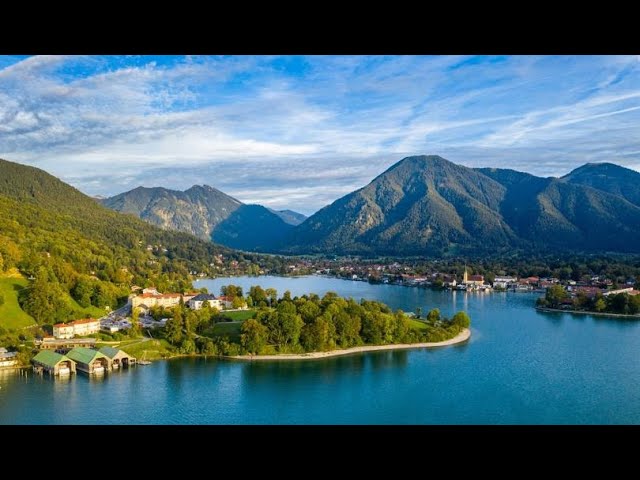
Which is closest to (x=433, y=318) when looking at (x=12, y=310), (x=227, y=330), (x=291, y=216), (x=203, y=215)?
(x=227, y=330)

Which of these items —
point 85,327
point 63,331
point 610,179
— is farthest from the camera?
point 610,179

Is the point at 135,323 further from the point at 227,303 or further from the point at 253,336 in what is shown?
the point at 227,303

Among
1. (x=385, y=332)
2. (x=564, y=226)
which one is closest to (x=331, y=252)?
(x=564, y=226)

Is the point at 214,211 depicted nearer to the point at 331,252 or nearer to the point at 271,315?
the point at 331,252

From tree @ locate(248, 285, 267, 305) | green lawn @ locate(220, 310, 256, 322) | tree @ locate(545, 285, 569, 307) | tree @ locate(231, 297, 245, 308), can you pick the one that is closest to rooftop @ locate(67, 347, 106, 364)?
green lawn @ locate(220, 310, 256, 322)

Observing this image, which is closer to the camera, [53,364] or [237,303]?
[53,364]
